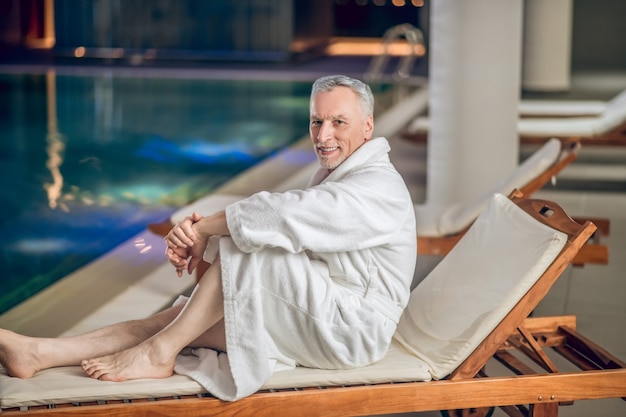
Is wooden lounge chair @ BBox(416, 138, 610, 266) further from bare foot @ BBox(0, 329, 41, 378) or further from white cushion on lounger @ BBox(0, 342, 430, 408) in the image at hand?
bare foot @ BBox(0, 329, 41, 378)

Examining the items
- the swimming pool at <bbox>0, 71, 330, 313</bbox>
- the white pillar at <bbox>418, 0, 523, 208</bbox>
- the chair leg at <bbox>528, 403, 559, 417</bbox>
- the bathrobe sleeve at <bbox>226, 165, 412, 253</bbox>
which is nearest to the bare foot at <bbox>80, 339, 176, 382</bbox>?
the bathrobe sleeve at <bbox>226, 165, 412, 253</bbox>

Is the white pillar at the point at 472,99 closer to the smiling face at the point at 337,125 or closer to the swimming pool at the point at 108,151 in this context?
the swimming pool at the point at 108,151

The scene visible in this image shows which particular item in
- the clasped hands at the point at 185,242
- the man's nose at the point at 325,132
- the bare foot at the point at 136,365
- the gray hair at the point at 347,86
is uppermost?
the gray hair at the point at 347,86

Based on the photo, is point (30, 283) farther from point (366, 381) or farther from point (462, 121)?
point (366, 381)

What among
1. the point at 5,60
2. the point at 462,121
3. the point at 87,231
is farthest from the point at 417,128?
the point at 5,60

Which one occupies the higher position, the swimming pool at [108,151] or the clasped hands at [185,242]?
the clasped hands at [185,242]

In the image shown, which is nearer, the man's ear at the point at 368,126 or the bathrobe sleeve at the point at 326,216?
the bathrobe sleeve at the point at 326,216

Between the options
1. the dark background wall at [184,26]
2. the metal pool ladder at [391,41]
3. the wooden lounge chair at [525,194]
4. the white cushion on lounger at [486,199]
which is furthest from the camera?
the dark background wall at [184,26]

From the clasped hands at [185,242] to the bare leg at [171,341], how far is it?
9 cm

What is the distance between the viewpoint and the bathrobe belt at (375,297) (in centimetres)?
276

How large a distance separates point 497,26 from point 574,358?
3319mm

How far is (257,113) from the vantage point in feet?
42.9

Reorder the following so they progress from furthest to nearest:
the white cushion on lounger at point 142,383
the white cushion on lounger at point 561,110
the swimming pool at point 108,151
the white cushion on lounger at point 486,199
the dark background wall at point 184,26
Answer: the dark background wall at point 184,26 → the white cushion on lounger at point 561,110 → the swimming pool at point 108,151 → the white cushion on lounger at point 486,199 → the white cushion on lounger at point 142,383

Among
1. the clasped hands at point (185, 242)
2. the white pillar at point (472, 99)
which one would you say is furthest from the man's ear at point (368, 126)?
the white pillar at point (472, 99)
